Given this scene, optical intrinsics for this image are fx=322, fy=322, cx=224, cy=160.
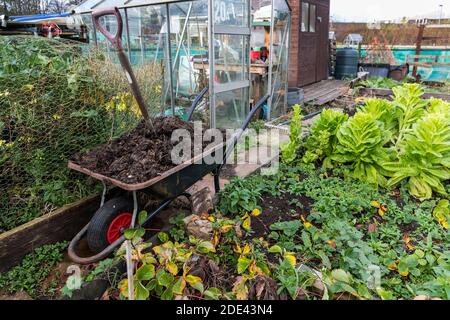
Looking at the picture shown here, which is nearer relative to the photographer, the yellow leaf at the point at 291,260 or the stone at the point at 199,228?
the yellow leaf at the point at 291,260

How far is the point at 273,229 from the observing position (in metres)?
2.25

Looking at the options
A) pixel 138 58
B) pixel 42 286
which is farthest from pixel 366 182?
pixel 138 58

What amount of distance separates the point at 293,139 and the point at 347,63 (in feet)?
24.2

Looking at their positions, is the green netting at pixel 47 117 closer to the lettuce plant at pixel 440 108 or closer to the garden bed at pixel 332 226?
the garden bed at pixel 332 226

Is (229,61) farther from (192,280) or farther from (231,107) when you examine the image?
(192,280)

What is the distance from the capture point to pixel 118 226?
2.05 metres

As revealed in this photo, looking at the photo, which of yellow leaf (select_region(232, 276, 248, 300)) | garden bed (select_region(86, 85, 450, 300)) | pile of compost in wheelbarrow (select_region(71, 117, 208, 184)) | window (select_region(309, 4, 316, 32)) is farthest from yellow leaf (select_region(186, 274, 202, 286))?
window (select_region(309, 4, 316, 32))

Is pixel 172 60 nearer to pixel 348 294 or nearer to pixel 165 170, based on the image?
pixel 165 170

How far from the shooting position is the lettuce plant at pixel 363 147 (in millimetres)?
2857

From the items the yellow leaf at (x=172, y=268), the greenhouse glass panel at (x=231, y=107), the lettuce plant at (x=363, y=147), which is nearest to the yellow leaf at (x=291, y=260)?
the yellow leaf at (x=172, y=268)

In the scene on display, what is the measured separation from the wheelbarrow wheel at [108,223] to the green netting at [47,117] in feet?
1.62

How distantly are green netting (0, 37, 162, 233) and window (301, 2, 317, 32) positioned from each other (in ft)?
19.6

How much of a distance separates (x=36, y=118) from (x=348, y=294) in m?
2.17

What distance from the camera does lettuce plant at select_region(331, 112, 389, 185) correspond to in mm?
2857
